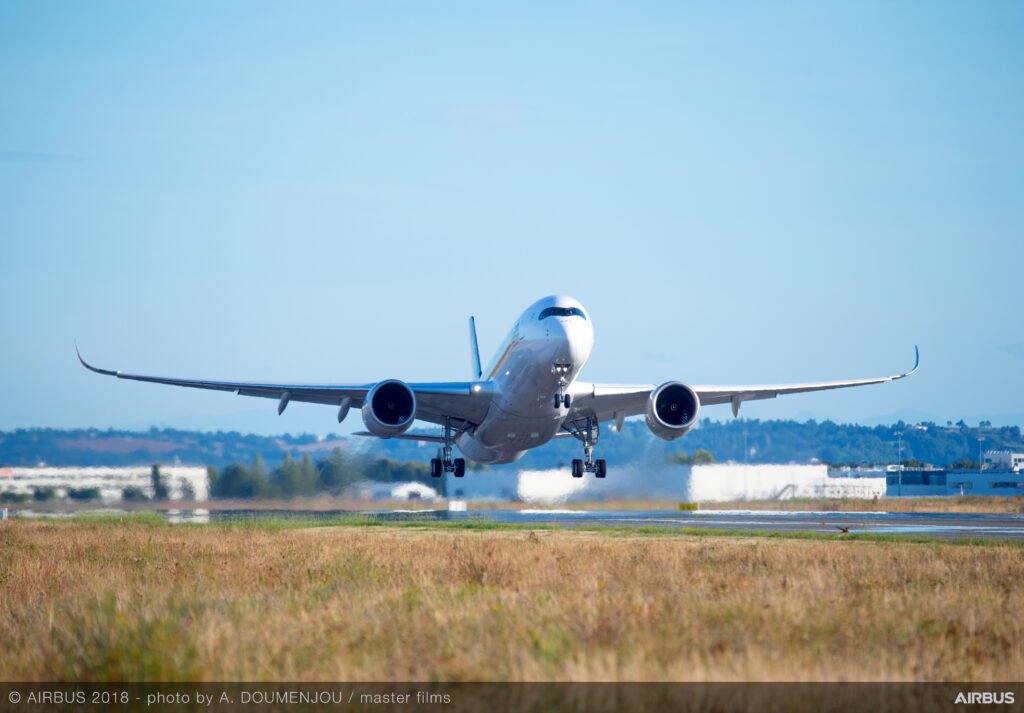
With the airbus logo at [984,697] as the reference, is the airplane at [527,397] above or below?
above

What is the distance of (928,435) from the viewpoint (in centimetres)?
Answer: 16500

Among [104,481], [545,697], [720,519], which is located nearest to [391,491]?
[104,481]

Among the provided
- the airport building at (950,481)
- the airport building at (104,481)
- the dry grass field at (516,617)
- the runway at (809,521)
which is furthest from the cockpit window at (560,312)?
the airport building at (950,481)

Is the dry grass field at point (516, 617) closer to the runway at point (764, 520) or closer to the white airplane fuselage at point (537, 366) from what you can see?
the white airplane fuselage at point (537, 366)

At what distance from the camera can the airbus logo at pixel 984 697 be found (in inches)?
395

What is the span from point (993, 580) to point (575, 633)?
9875mm

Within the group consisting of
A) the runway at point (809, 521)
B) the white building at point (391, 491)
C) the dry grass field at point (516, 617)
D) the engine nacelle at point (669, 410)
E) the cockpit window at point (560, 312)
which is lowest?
the runway at point (809, 521)

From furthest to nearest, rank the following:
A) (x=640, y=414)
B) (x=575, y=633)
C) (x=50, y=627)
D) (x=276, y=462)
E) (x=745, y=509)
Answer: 1. (x=745, y=509)
2. (x=276, y=462)
3. (x=640, y=414)
4. (x=50, y=627)
5. (x=575, y=633)

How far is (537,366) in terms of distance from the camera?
101 feet

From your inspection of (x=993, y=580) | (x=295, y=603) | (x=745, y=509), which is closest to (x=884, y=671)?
(x=295, y=603)

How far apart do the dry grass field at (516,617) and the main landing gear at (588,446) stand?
14.8m

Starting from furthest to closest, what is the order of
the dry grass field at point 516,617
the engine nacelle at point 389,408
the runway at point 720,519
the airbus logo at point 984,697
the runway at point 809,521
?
the runway at point 720,519
the runway at point 809,521
the engine nacelle at point 389,408
the dry grass field at point 516,617
the airbus logo at point 984,697

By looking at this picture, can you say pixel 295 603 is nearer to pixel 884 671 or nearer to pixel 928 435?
pixel 884 671

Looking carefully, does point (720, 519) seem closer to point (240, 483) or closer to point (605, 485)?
point (605, 485)
